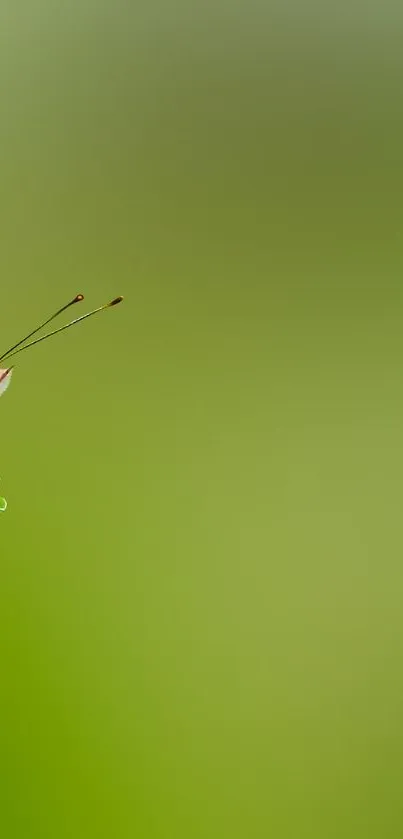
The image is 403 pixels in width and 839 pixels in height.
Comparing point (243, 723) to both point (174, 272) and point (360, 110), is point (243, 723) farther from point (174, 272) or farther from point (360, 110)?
point (360, 110)

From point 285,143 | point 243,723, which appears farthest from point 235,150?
point 243,723

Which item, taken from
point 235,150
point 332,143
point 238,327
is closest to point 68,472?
point 238,327

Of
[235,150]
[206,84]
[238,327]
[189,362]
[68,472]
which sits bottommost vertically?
[68,472]

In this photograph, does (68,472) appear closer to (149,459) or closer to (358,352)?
(149,459)

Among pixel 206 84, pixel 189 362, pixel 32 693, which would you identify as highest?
pixel 206 84

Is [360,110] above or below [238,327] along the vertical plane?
above

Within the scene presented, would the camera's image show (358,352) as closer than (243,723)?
No
